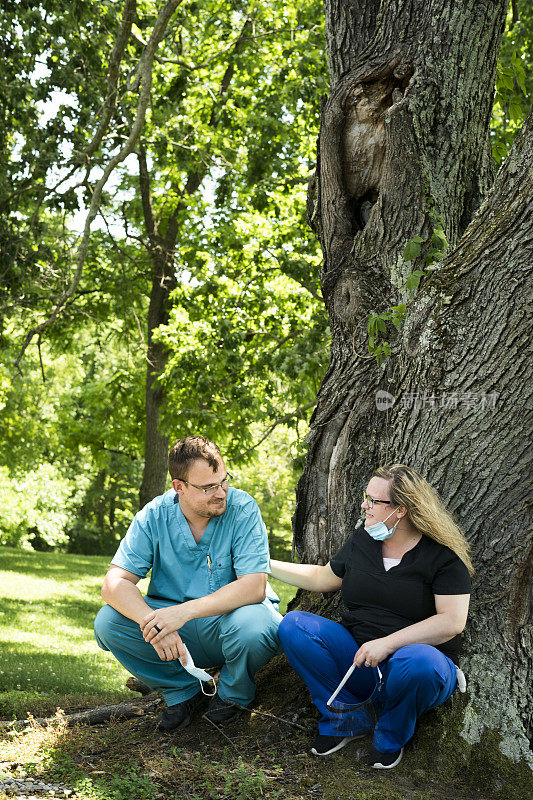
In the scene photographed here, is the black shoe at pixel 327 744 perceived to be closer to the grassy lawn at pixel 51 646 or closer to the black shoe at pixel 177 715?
the black shoe at pixel 177 715

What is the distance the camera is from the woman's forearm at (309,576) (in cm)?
383

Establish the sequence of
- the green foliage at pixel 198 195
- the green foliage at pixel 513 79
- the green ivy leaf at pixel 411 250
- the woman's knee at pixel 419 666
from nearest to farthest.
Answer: the woman's knee at pixel 419 666 < the green ivy leaf at pixel 411 250 < the green foliage at pixel 513 79 < the green foliage at pixel 198 195

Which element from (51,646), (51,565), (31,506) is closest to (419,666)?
(51,646)

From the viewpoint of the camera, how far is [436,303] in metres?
3.68

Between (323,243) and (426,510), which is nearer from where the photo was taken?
(426,510)

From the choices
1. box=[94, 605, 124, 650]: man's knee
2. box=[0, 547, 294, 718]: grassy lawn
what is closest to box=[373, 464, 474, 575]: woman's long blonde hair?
box=[94, 605, 124, 650]: man's knee

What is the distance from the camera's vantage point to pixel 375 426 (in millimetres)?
4133

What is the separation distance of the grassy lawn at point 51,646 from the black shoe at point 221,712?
1288 mm

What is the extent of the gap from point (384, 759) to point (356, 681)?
36cm

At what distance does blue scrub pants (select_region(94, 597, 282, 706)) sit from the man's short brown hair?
27.9 inches

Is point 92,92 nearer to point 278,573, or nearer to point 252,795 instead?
point 278,573

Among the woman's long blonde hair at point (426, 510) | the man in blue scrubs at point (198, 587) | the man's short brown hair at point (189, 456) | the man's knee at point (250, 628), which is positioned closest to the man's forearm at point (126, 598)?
the man in blue scrubs at point (198, 587)

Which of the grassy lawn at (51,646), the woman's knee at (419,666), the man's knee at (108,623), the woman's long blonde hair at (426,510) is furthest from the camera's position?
the grassy lawn at (51,646)

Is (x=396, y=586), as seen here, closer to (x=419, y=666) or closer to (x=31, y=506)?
(x=419, y=666)
